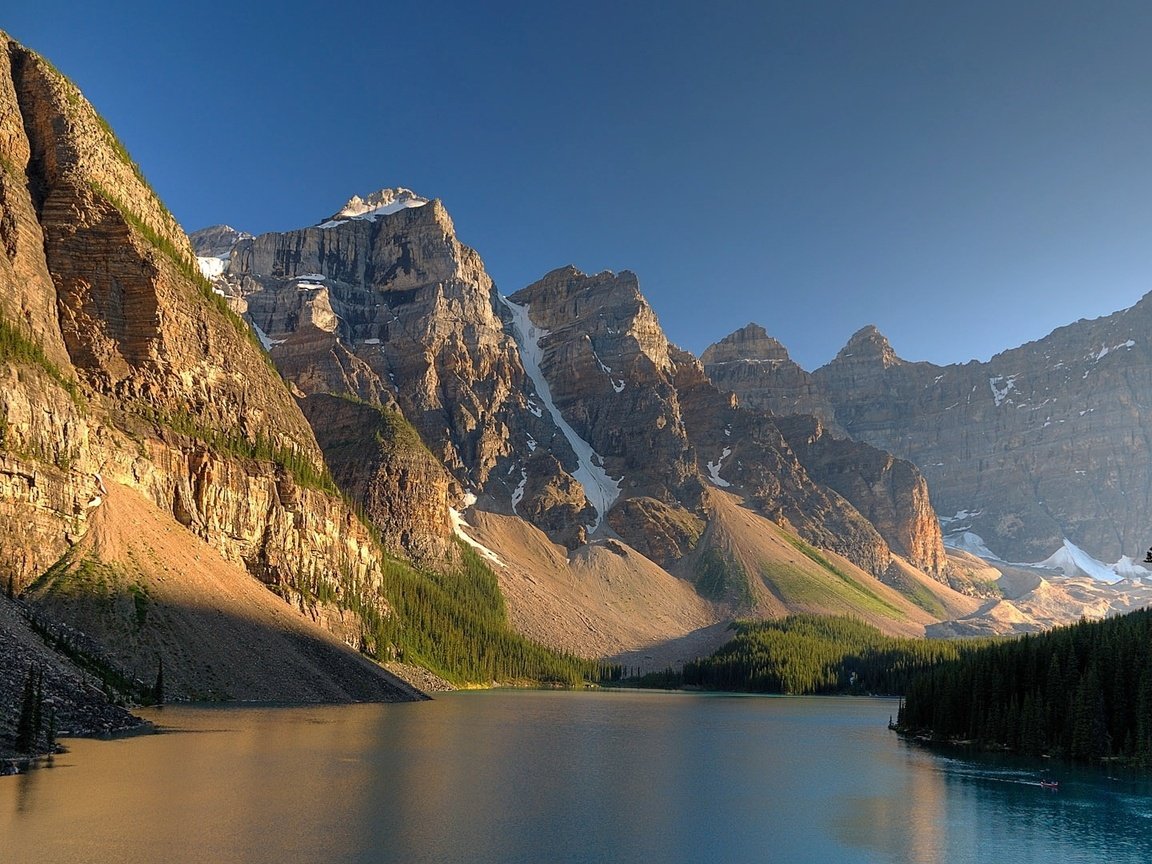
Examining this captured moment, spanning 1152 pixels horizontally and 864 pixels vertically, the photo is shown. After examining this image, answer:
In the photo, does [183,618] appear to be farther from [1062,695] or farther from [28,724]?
[1062,695]

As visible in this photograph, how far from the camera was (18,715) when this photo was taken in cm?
5712

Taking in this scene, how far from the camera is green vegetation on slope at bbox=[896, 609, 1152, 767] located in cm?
7875

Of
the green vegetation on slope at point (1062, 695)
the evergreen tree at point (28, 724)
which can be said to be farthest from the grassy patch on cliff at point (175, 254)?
the green vegetation on slope at point (1062, 695)

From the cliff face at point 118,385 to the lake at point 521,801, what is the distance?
2873 centimetres

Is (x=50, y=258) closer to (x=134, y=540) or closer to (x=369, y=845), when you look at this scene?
(x=134, y=540)

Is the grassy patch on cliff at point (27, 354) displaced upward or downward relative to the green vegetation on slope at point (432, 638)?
Result: upward

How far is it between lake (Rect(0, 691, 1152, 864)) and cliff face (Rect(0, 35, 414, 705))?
28.7 meters

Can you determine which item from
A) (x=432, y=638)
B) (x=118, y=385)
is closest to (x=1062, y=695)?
(x=118, y=385)

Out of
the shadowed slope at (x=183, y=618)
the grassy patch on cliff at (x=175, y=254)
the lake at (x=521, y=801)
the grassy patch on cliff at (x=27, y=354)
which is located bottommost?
the lake at (x=521, y=801)

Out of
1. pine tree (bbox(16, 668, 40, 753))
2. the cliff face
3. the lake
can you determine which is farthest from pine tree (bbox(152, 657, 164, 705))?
pine tree (bbox(16, 668, 40, 753))

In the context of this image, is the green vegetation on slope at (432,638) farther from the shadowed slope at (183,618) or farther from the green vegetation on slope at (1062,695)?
the green vegetation on slope at (1062,695)

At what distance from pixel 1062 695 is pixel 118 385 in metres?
109

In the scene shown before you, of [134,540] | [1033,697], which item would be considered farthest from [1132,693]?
[134,540]

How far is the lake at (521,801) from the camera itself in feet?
134
